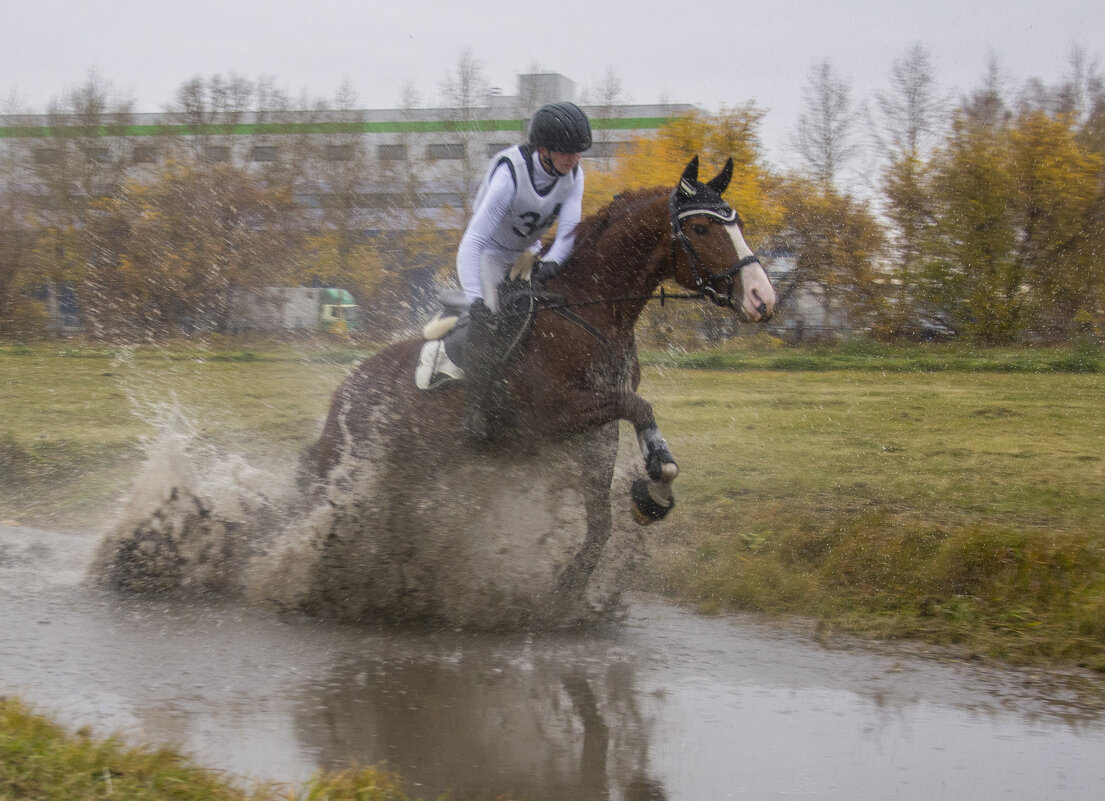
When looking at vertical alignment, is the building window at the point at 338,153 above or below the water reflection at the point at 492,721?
above

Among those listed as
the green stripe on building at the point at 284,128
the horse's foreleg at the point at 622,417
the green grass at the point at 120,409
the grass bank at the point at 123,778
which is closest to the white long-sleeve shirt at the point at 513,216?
the horse's foreleg at the point at 622,417

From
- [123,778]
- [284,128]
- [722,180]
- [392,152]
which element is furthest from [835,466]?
[284,128]

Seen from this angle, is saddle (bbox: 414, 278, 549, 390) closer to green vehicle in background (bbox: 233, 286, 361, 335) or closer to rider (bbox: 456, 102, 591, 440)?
rider (bbox: 456, 102, 591, 440)

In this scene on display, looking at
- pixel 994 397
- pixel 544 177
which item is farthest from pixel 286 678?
pixel 994 397

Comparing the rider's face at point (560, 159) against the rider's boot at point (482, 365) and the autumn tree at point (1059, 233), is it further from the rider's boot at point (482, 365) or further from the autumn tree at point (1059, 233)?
the autumn tree at point (1059, 233)

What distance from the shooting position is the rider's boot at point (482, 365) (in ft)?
20.1

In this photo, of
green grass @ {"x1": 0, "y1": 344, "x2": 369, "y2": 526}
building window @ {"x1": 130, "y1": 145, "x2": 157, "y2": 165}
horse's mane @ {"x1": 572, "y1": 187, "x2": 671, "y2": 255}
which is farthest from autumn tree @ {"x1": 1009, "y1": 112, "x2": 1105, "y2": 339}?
building window @ {"x1": 130, "y1": 145, "x2": 157, "y2": 165}

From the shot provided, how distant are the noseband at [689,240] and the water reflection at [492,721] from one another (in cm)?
194

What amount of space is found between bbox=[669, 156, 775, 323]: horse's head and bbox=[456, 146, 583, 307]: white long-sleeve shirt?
2.48 ft

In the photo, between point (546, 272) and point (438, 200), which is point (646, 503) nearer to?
point (546, 272)

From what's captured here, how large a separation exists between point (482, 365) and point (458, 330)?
0.37 m

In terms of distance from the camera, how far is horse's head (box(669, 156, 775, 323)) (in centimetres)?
545

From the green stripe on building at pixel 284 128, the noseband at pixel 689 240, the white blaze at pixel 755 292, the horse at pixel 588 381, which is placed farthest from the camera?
the green stripe on building at pixel 284 128

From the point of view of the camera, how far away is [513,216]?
6242 millimetres
